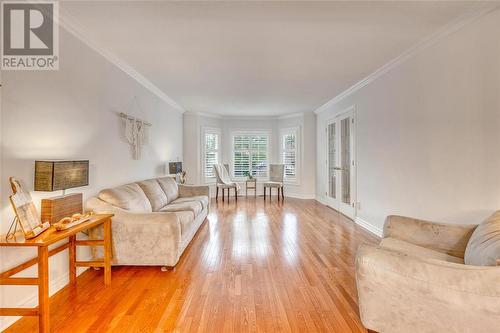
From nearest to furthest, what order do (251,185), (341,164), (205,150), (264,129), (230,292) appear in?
(230,292)
(341,164)
(205,150)
(251,185)
(264,129)

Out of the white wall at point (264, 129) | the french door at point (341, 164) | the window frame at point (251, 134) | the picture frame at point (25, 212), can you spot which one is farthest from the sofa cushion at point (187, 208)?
the window frame at point (251, 134)

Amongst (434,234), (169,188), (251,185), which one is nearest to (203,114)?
(251,185)

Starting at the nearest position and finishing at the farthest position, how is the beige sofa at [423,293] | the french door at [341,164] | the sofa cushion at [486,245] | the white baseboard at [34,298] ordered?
1. the beige sofa at [423,293]
2. the sofa cushion at [486,245]
3. the white baseboard at [34,298]
4. the french door at [341,164]

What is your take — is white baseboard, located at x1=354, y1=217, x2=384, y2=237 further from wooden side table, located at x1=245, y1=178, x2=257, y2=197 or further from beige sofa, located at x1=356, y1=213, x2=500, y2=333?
wooden side table, located at x1=245, y1=178, x2=257, y2=197

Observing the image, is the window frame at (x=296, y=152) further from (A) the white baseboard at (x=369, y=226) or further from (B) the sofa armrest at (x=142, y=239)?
(B) the sofa armrest at (x=142, y=239)

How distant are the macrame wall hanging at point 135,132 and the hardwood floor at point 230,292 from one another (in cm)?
167

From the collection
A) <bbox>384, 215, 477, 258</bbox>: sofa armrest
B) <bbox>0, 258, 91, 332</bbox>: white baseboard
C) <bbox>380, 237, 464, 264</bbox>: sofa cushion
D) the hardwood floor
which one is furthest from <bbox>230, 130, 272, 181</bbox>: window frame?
<bbox>380, 237, 464, 264</bbox>: sofa cushion

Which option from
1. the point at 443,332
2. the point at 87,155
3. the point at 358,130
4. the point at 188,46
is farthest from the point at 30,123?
the point at 358,130

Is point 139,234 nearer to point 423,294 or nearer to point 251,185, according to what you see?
point 423,294

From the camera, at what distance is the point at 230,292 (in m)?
2.31

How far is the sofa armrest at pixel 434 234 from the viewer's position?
2035 mm

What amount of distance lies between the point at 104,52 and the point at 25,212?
2.19 metres

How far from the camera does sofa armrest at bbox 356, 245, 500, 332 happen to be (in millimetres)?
1293

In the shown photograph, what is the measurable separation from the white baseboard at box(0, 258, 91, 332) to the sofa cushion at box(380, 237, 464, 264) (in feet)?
9.41
